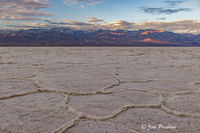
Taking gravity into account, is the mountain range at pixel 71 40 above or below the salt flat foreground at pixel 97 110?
above

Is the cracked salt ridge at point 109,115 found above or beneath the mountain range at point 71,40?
beneath

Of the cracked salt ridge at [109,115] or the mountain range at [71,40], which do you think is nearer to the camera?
the cracked salt ridge at [109,115]

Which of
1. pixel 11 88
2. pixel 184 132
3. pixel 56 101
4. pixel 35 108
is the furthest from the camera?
pixel 11 88

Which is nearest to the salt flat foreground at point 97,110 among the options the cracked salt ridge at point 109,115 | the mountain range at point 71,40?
the cracked salt ridge at point 109,115

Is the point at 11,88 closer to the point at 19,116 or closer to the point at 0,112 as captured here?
the point at 0,112

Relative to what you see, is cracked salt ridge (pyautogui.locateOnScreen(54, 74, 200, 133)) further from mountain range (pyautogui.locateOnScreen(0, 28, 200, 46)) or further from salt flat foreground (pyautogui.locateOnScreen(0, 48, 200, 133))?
mountain range (pyautogui.locateOnScreen(0, 28, 200, 46))

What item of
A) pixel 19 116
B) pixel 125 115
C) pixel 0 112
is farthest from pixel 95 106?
pixel 0 112

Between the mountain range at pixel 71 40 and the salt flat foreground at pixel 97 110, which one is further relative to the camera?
the mountain range at pixel 71 40

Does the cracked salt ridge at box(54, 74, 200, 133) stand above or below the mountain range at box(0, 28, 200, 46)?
below

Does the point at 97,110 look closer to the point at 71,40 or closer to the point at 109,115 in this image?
the point at 109,115

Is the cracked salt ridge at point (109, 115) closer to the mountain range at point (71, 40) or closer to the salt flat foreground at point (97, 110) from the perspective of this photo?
the salt flat foreground at point (97, 110)

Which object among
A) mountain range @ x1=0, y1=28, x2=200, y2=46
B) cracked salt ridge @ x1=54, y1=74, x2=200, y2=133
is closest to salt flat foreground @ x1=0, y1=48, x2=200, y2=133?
cracked salt ridge @ x1=54, y1=74, x2=200, y2=133
